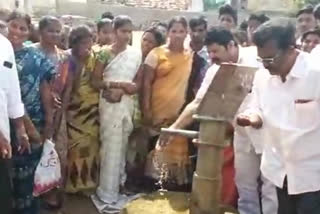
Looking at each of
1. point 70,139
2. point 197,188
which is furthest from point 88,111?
point 197,188

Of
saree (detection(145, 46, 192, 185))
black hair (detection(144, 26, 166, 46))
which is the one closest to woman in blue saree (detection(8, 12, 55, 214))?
saree (detection(145, 46, 192, 185))

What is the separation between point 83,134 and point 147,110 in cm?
54

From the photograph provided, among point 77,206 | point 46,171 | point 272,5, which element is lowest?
point 77,206

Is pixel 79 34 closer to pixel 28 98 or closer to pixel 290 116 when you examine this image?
pixel 28 98

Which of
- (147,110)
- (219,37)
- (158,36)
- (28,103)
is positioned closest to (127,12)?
(158,36)

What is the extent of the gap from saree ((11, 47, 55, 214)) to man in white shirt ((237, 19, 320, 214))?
1.60 metres

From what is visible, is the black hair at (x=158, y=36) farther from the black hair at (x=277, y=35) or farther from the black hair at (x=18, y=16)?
the black hair at (x=277, y=35)

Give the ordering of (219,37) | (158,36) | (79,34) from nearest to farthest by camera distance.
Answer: (219,37) < (79,34) < (158,36)

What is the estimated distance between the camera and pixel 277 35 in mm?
3078

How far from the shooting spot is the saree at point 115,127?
16.8 feet

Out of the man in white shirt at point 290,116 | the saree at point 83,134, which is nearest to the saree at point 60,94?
the saree at point 83,134

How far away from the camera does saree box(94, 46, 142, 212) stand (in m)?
5.12

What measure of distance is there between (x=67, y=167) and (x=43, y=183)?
61cm

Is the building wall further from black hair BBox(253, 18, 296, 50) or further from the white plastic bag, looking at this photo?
black hair BBox(253, 18, 296, 50)
